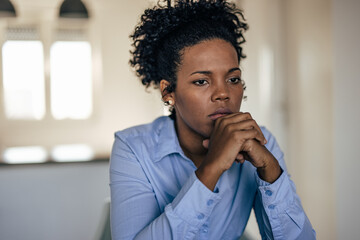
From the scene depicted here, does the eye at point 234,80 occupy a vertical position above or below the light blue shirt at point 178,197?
above

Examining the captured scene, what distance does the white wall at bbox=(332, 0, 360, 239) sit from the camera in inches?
91.6

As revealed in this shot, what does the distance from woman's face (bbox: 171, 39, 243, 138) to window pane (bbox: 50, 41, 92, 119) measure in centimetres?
463

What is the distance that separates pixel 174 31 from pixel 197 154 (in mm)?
510

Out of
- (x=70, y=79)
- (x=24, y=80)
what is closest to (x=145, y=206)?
(x=70, y=79)

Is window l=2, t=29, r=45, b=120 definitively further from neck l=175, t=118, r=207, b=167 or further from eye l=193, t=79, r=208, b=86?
eye l=193, t=79, r=208, b=86

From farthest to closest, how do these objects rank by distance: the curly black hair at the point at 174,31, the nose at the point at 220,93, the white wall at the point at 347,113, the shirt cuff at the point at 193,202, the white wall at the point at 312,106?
the white wall at the point at 312,106
the white wall at the point at 347,113
the curly black hair at the point at 174,31
the nose at the point at 220,93
the shirt cuff at the point at 193,202

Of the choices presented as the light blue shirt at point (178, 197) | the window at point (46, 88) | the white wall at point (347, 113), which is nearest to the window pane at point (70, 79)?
the window at point (46, 88)

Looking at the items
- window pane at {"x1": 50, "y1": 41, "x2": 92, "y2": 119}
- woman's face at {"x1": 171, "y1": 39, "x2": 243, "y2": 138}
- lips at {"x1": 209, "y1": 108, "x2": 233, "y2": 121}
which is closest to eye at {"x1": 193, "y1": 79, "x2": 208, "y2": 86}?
woman's face at {"x1": 171, "y1": 39, "x2": 243, "y2": 138}

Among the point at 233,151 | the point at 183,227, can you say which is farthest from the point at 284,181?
the point at 183,227

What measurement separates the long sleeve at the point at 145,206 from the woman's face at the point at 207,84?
25cm

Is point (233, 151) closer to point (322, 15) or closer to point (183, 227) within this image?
point (183, 227)

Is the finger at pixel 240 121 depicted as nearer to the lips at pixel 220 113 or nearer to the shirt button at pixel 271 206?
the lips at pixel 220 113

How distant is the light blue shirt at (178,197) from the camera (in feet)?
3.44

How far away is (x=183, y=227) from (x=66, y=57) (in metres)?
5.09
